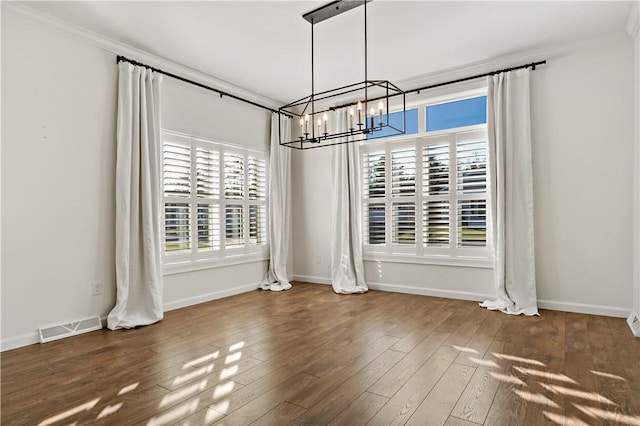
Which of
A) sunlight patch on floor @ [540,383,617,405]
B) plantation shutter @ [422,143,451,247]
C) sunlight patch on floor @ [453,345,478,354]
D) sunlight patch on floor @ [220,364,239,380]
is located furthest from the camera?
plantation shutter @ [422,143,451,247]

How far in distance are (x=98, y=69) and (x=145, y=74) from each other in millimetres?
448

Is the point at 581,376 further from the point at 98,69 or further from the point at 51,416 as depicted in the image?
the point at 98,69

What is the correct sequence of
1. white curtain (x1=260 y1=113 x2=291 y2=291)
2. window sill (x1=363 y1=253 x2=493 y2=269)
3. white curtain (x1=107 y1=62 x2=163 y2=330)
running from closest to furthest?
white curtain (x1=107 y1=62 x2=163 y2=330), window sill (x1=363 y1=253 x2=493 y2=269), white curtain (x1=260 y1=113 x2=291 y2=291)

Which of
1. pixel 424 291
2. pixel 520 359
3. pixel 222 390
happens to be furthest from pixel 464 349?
pixel 424 291

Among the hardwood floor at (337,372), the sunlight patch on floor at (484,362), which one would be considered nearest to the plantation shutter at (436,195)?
the hardwood floor at (337,372)

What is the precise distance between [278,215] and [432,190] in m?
2.37

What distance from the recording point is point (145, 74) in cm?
399

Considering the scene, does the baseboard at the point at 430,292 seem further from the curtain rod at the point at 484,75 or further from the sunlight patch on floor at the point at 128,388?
the sunlight patch on floor at the point at 128,388

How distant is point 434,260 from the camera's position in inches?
195

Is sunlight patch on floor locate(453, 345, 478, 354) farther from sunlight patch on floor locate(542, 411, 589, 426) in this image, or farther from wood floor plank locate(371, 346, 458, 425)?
sunlight patch on floor locate(542, 411, 589, 426)

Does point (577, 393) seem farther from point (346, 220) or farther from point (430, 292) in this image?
point (346, 220)

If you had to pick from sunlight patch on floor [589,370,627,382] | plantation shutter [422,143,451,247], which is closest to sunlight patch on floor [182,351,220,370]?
sunlight patch on floor [589,370,627,382]

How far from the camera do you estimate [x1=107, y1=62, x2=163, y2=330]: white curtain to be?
3.74 meters

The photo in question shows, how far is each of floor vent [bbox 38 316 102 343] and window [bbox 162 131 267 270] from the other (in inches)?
38.6
